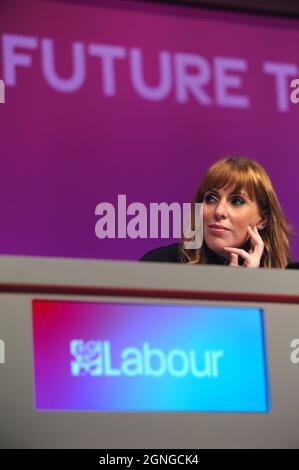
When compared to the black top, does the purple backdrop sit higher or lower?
higher

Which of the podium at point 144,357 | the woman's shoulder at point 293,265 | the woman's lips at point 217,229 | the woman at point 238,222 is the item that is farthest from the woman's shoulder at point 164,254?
the podium at point 144,357

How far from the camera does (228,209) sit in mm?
2605

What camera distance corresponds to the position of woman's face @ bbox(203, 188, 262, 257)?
2.58 metres

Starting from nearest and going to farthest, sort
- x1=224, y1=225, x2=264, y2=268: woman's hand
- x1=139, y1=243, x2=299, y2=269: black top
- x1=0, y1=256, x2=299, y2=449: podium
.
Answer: x1=0, y1=256, x2=299, y2=449: podium < x1=224, y1=225, x2=264, y2=268: woman's hand < x1=139, y1=243, x2=299, y2=269: black top

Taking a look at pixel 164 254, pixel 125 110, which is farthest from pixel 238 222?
pixel 125 110

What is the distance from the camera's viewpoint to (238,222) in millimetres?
2602

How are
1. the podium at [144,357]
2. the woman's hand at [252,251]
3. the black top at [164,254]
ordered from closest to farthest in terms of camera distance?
the podium at [144,357]
the woman's hand at [252,251]
the black top at [164,254]

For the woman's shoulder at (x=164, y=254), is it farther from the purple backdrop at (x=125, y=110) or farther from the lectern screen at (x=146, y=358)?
the lectern screen at (x=146, y=358)

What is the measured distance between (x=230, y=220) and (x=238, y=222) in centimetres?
4

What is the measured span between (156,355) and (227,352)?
5 cm

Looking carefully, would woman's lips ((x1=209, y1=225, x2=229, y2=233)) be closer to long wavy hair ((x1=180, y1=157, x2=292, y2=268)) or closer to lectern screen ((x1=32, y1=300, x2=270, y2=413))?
long wavy hair ((x1=180, y1=157, x2=292, y2=268))

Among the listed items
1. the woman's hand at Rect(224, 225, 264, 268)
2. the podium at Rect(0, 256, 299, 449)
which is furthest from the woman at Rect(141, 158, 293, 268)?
the podium at Rect(0, 256, 299, 449)

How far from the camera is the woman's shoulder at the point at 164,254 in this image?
260 centimetres

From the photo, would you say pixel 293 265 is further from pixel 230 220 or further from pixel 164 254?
pixel 164 254
